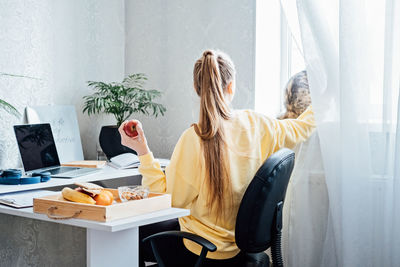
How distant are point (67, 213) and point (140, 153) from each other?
15.9 inches

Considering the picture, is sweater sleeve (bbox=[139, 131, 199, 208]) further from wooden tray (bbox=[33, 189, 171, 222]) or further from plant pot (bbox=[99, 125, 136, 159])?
plant pot (bbox=[99, 125, 136, 159])

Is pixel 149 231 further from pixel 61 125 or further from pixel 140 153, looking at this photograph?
pixel 61 125

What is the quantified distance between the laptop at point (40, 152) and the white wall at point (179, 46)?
78 centimetres

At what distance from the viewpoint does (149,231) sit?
2.00 metres

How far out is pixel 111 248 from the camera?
1354mm

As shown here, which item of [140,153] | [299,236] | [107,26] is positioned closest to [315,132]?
[299,236]

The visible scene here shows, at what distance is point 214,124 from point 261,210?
0.33 m

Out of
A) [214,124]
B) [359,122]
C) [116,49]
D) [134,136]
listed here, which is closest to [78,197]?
[134,136]

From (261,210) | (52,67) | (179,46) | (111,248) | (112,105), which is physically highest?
(179,46)

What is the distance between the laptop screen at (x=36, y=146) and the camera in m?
2.07

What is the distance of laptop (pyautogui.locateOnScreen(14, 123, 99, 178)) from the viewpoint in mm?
2066

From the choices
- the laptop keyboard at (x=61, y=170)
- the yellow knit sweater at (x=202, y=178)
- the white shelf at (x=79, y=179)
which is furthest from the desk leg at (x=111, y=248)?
the laptop keyboard at (x=61, y=170)

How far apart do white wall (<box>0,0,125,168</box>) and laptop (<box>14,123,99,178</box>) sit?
0.19 metres

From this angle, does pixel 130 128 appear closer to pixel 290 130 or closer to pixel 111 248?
pixel 111 248
